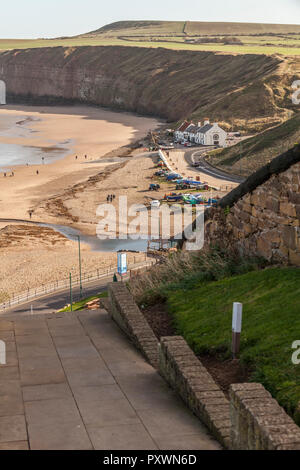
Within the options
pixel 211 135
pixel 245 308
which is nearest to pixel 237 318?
pixel 245 308

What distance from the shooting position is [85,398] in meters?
8.62

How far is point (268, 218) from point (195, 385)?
224 inches

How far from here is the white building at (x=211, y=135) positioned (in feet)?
309

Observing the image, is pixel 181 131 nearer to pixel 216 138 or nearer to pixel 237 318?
pixel 216 138

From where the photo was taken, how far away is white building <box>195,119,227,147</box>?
94.1 m

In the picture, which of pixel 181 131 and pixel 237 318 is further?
pixel 181 131

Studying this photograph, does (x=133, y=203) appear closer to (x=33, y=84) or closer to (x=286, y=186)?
(x=286, y=186)

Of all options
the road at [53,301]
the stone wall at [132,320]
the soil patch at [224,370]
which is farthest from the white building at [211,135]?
the soil patch at [224,370]

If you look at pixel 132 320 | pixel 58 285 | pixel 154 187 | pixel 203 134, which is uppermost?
pixel 132 320

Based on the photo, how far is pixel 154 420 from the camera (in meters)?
7.89

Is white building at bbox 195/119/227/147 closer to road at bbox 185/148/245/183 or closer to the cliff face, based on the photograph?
road at bbox 185/148/245/183

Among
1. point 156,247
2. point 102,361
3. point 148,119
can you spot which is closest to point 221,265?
point 102,361

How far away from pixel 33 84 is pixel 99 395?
180445 millimetres

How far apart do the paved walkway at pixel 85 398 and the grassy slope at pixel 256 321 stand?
972mm
